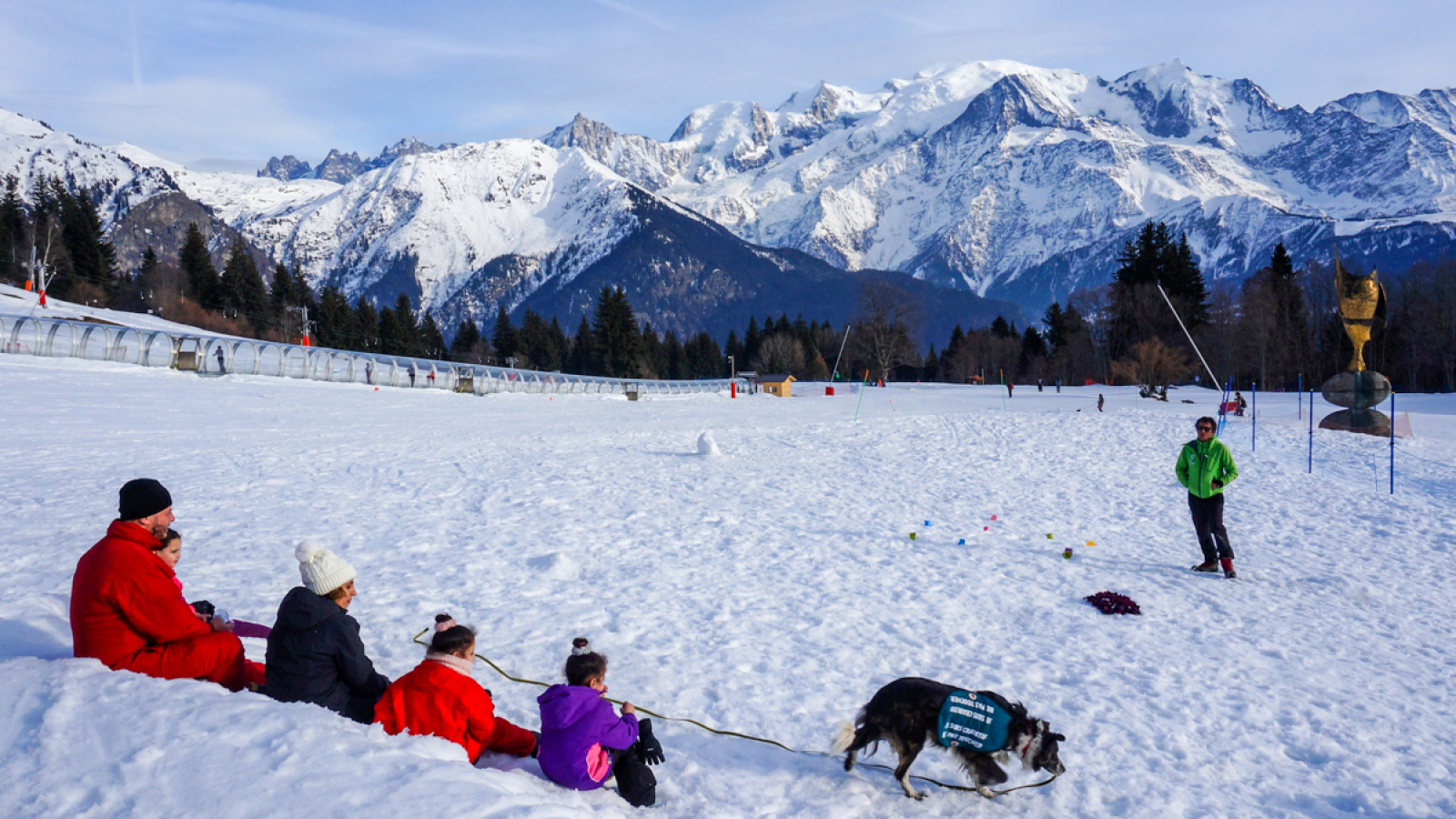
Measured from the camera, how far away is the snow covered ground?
3.65 meters

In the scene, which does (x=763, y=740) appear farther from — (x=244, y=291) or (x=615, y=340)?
(x=244, y=291)

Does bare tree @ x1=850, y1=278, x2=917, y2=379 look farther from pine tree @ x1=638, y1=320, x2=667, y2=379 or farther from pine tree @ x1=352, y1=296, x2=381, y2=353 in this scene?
pine tree @ x1=352, y1=296, x2=381, y2=353

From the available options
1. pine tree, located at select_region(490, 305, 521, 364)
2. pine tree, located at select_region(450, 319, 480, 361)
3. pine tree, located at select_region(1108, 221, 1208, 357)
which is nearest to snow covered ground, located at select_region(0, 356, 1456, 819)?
pine tree, located at select_region(1108, 221, 1208, 357)

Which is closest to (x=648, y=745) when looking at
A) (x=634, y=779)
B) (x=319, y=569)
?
(x=634, y=779)

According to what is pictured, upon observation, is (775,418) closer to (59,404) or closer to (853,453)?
(853,453)

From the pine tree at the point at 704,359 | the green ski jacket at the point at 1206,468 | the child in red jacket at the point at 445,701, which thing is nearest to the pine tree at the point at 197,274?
the pine tree at the point at 704,359

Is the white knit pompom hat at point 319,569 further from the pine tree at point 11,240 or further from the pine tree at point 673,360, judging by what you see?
the pine tree at point 673,360

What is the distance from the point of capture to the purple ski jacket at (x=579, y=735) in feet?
13.9

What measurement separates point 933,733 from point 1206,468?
6.87 meters

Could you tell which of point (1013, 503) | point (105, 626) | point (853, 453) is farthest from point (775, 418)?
point (105, 626)

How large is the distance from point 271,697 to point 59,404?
82.0ft

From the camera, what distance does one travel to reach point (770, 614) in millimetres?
7883

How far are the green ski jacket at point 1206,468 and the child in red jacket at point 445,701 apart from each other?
8543mm

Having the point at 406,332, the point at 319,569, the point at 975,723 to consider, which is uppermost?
the point at 406,332
